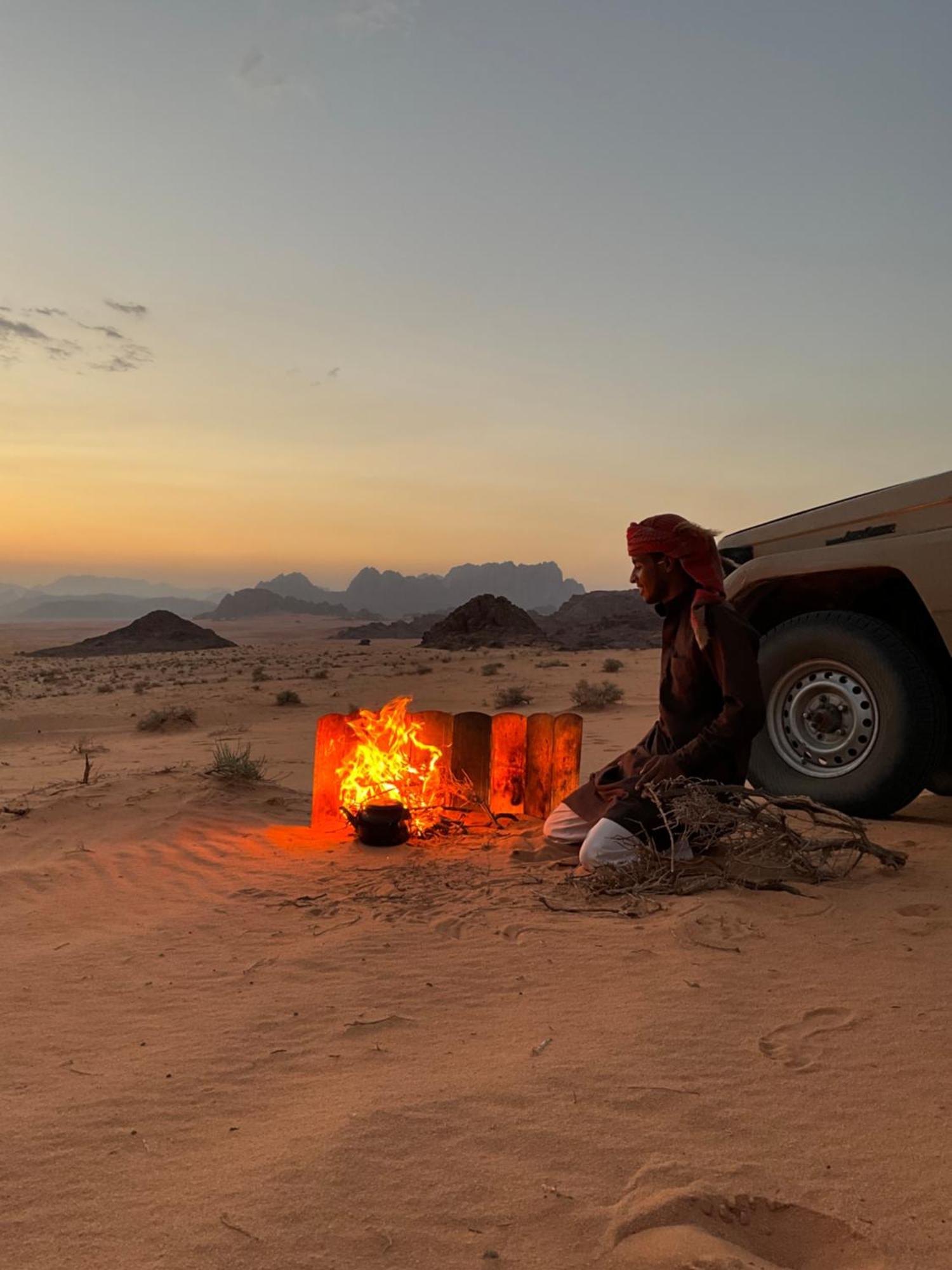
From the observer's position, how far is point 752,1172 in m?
2.14

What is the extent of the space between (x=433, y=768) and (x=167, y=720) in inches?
403

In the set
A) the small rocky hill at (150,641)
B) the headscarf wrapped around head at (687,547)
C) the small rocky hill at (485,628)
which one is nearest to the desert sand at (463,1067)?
the headscarf wrapped around head at (687,547)

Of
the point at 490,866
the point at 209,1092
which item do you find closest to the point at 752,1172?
the point at 209,1092

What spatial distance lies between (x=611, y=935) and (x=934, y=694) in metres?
2.79

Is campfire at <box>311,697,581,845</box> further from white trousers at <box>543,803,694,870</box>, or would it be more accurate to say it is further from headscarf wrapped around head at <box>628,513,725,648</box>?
headscarf wrapped around head at <box>628,513,725,648</box>

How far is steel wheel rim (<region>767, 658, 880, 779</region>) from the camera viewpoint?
18.3 ft

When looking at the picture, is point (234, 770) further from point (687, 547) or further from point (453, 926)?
point (687, 547)

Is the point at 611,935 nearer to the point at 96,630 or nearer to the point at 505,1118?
the point at 505,1118

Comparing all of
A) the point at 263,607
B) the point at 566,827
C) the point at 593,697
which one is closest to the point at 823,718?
the point at 566,827

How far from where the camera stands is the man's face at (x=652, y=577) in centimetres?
491

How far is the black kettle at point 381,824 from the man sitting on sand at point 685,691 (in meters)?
1.38

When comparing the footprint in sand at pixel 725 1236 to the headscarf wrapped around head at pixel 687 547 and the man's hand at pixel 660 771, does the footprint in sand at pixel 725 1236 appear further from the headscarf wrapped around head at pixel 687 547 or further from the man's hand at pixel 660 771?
the headscarf wrapped around head at pixel 687 547

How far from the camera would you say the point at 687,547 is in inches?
190

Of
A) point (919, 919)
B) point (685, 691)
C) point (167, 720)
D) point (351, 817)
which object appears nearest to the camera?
point (919, 919)
